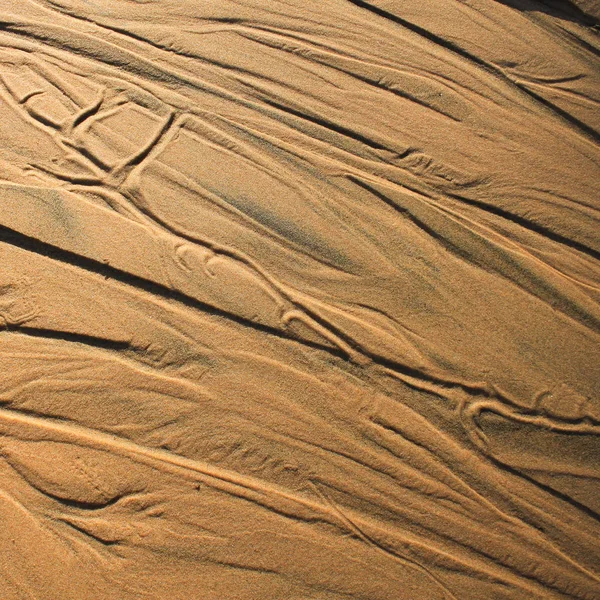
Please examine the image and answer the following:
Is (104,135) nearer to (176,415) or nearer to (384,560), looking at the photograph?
(176,415)

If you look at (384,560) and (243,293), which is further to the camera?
(243,293)

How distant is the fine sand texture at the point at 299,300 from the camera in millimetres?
1960

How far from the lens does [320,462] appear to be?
2059 millimetres

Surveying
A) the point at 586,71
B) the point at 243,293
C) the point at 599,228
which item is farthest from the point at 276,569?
the point at 586,71

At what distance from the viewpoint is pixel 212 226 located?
2.43 m

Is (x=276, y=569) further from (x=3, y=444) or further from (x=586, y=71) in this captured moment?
(x=586, y=71)

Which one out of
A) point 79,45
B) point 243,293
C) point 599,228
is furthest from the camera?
point 79,45

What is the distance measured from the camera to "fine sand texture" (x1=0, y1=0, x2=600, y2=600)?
196cm

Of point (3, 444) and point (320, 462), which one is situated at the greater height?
point (320, 462)

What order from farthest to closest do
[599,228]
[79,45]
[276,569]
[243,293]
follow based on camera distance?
[79,45] → [599,228] → [243,293] → [276,569]

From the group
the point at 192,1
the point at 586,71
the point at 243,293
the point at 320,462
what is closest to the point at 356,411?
the point at 320,462

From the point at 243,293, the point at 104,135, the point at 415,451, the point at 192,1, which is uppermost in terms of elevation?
the point at 192,1

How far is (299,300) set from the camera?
231cm

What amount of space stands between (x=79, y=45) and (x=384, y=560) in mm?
2998
